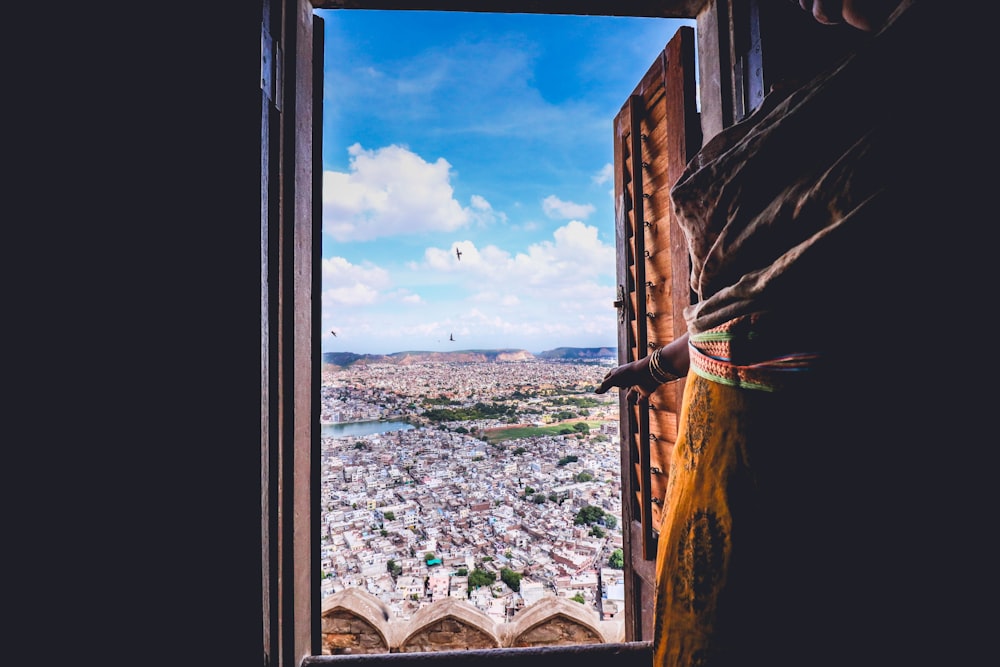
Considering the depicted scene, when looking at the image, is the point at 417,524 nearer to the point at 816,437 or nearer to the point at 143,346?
the point at 143,346

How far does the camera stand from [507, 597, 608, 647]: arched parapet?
233 centimetres

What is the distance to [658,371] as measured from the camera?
1044 mm

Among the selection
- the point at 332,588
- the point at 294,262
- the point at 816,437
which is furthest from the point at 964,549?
the point at 332,588

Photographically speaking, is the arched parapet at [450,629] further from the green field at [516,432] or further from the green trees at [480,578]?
the green field at [516,432]

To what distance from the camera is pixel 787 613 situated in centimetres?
51

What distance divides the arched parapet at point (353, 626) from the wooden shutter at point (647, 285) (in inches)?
49.6

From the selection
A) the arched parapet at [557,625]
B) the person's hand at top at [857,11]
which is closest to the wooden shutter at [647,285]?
the arched parapet at [557,625]

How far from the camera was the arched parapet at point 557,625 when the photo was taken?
2.33 m

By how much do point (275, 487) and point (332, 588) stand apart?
1611mm

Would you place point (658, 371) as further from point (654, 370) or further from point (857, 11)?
point (857, 11)

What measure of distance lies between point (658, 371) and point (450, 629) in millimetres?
2046

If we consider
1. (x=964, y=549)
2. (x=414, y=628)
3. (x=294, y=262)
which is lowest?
(x=414, y=628)

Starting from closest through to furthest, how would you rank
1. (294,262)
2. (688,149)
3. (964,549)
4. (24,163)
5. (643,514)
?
(964,549) → (24,163) → (294,262) → (688,149) → (643,514)

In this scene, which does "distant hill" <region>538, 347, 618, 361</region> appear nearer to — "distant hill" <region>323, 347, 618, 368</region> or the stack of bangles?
"distant hill" <region>323, 347, 618, 368</region>
